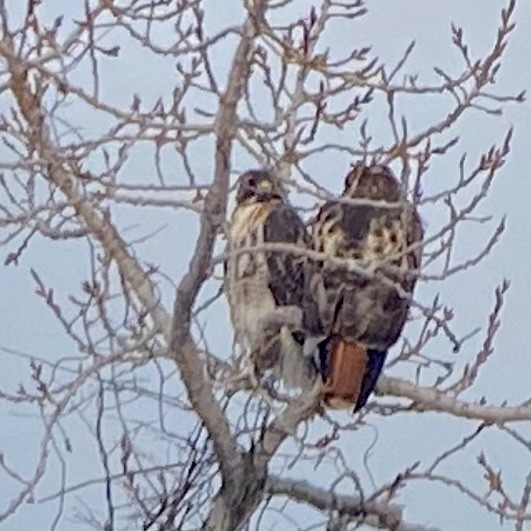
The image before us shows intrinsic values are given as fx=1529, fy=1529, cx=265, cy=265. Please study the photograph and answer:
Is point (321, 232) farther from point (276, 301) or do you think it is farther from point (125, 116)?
point (125, 116)

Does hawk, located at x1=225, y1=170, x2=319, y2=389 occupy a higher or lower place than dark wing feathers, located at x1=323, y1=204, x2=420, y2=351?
higher

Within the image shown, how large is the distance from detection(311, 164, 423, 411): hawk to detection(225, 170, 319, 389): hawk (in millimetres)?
241

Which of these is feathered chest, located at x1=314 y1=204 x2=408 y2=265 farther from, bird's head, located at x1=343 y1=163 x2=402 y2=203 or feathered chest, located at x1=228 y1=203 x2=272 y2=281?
feathered chest, located at x1=228 y1=203 x2=272 y2=281

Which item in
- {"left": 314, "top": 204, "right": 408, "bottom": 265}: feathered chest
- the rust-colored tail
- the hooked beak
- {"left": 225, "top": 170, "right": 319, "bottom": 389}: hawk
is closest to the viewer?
{"left": 314, "top": 204, "right": 408, "bottom": 265}: feathered chest

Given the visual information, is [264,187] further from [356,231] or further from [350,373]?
[350,373]

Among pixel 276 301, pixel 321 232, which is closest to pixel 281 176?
pixel 321 232

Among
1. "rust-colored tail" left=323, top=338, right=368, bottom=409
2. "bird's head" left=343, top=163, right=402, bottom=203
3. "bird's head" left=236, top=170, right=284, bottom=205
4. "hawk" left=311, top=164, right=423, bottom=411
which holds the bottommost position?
"rust-colored tail" left=323, top=338, right=368, bottom=409

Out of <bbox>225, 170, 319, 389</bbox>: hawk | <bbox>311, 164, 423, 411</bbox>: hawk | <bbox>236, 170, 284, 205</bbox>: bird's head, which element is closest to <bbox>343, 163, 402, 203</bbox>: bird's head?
<bbox>311, 164, 423, 411</bbox>: hawk

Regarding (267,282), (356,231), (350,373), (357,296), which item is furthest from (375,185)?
(267,282)

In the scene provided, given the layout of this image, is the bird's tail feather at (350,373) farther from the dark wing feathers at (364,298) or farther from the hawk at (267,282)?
the hawk at (267,282)

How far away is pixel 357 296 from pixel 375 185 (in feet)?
1.03

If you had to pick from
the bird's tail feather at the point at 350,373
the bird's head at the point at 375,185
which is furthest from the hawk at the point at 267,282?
the bird's head at the point at 375,185

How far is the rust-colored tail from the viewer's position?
4199mm

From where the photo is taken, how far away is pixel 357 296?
420 cm
